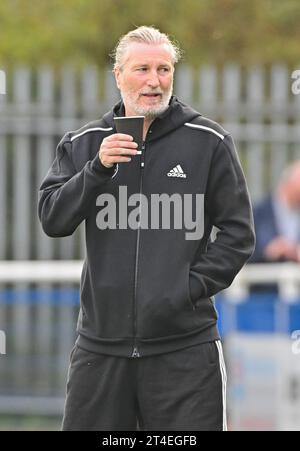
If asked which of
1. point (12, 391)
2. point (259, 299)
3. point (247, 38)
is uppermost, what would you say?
point (247, 38)

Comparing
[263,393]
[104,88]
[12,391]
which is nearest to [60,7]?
[104,88]

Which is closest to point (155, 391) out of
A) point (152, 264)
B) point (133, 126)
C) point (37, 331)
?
point (152, 264)

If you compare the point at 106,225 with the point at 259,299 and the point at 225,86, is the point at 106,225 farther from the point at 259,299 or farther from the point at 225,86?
the point at 225,86

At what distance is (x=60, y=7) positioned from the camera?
13.2m

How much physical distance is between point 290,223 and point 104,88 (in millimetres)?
2008

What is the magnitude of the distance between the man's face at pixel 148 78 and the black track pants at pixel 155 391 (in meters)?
0.89

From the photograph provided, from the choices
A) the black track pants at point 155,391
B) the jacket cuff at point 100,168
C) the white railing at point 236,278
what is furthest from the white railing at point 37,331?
the jacket cuff at point 100,168

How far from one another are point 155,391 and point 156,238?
1.82ft

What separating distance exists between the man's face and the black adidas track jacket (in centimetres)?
10

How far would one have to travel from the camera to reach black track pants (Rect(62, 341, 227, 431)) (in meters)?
4.46

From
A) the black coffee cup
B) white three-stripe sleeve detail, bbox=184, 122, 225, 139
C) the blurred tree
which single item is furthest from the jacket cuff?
the blurred tree

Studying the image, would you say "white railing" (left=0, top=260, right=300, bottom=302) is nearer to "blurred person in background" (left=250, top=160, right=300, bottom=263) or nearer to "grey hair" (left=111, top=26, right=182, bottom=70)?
"blurred person in background" (left=250, top=160, right=300, bottom=263)

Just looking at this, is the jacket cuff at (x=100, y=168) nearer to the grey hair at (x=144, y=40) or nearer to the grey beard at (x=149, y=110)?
the grey beard at (x=149, y=110)
